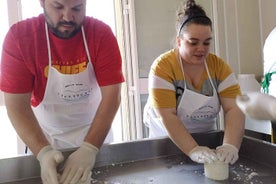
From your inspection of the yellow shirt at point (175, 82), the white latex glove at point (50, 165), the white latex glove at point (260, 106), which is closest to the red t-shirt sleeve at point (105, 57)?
the yellow shirt at point (175, 82)

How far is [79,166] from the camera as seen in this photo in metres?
0.91

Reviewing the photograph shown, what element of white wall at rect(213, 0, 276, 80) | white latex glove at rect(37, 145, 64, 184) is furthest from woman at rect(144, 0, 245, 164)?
white wall at rect(213, 0, 276, 80)

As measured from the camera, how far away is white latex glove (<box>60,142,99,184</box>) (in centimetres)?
89

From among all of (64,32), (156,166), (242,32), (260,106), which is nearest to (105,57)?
(64,32)

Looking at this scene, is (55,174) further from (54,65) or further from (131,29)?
(131,29)

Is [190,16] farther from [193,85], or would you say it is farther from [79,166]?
[79,166]

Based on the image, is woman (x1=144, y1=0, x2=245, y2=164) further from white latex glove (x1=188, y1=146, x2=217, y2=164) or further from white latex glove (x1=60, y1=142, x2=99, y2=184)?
white latex glove (x1=60, y1=142, x2=99, y2=184)

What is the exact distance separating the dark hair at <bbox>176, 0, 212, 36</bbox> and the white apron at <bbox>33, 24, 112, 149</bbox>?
1.35 ft

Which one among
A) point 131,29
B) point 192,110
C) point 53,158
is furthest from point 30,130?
point 131,29

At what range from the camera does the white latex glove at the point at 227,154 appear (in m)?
1.00

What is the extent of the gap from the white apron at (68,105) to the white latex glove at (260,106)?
61cm

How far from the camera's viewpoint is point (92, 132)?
39.3 inches

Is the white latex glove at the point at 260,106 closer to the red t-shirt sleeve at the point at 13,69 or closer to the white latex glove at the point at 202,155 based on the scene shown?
the white latex glove at the point at 202,155

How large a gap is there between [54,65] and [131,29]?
1.35 meters
